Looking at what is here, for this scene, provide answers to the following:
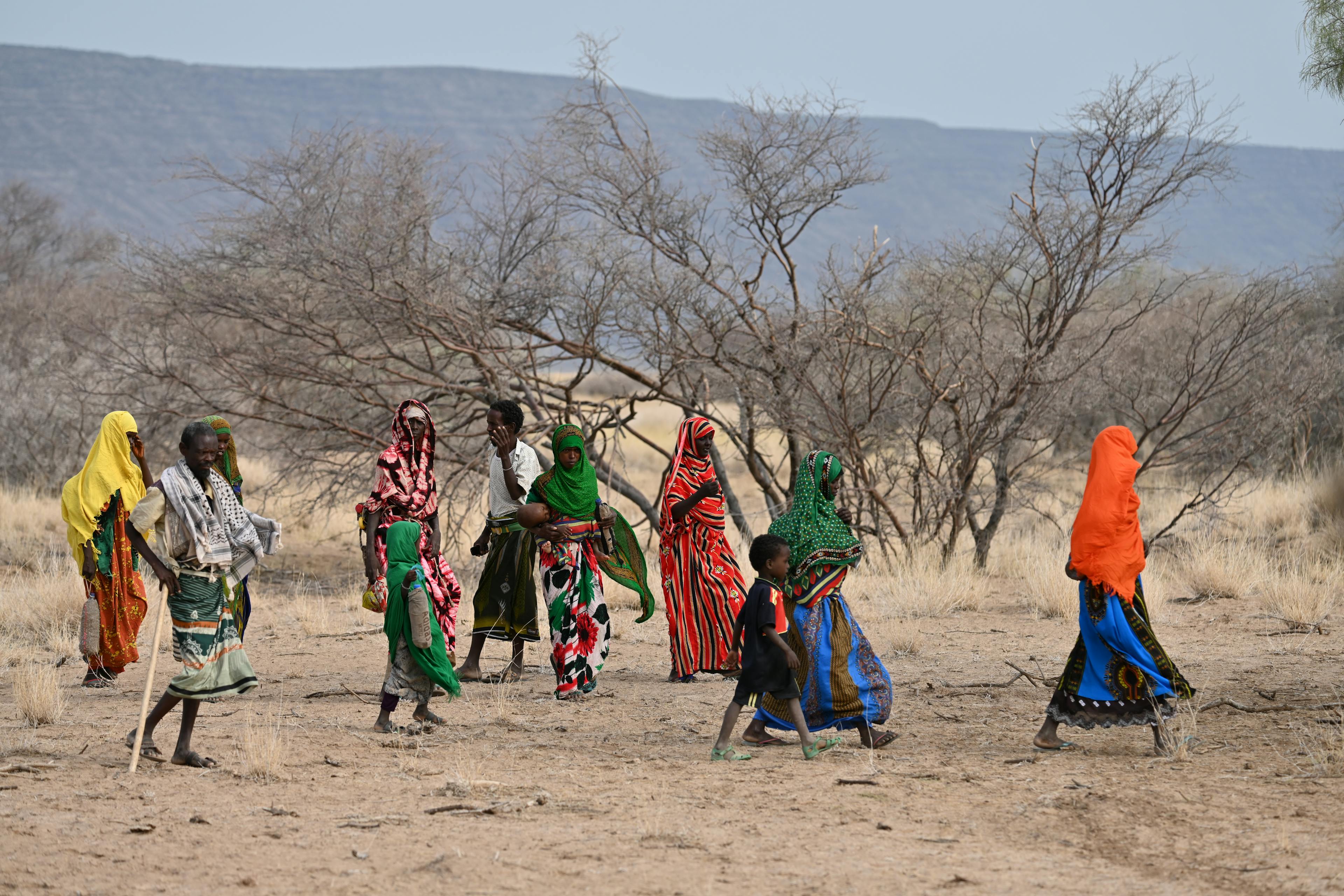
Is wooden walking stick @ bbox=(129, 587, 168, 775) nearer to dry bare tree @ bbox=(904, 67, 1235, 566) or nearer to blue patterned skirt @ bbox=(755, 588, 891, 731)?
blue patterned skirt @ bbox=(755, 588, 891, 731)

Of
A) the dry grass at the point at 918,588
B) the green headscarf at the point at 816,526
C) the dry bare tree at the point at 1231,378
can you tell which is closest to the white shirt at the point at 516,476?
the green headscarf at the point at 816,526

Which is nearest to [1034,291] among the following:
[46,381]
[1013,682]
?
[1013,682]

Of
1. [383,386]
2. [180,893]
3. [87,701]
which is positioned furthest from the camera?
[383,386]

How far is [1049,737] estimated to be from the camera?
6133 mm

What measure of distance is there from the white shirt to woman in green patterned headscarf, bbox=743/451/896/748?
7.73ft

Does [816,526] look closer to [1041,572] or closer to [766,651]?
[766,651]

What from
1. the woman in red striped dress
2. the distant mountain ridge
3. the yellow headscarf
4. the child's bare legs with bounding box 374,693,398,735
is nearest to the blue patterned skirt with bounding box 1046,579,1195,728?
the woman in red striped dress

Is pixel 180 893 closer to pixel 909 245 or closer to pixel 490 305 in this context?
pixel 490 305

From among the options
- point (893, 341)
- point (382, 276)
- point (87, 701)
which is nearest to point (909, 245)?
point (893, 341)

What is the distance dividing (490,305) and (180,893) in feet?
32.8

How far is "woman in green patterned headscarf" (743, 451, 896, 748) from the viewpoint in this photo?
6.16 metres

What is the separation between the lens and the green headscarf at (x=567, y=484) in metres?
7.62

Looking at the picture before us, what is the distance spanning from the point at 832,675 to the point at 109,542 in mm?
4635

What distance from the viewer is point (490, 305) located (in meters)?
13.8
